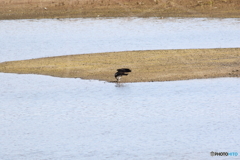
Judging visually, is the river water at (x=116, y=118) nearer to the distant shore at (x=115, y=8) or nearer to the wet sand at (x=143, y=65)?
the wet sand at (x=143, y=65)

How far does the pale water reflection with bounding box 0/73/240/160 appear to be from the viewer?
48.7ft

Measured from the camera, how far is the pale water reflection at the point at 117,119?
14.8 meters

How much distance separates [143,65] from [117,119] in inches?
347

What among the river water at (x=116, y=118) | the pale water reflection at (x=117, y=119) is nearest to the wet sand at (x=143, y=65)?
the river water at (x=116, y=118)

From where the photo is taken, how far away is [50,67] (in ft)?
90.7

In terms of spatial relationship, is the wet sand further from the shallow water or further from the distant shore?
the distant shore

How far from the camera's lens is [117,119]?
18.0 metres

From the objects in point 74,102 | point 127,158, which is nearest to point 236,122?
point 127,158

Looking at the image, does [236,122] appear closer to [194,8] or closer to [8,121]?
[8,121]

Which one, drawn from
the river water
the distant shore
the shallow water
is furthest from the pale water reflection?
the distant shore

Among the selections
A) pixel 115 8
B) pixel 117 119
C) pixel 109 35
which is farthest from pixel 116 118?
pixel 115 8

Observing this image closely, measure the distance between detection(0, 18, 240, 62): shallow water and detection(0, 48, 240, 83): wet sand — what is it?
2346mm

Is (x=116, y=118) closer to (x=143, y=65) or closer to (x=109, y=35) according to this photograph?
(x=143, y=65)

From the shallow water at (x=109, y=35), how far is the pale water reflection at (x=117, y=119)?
891cm
